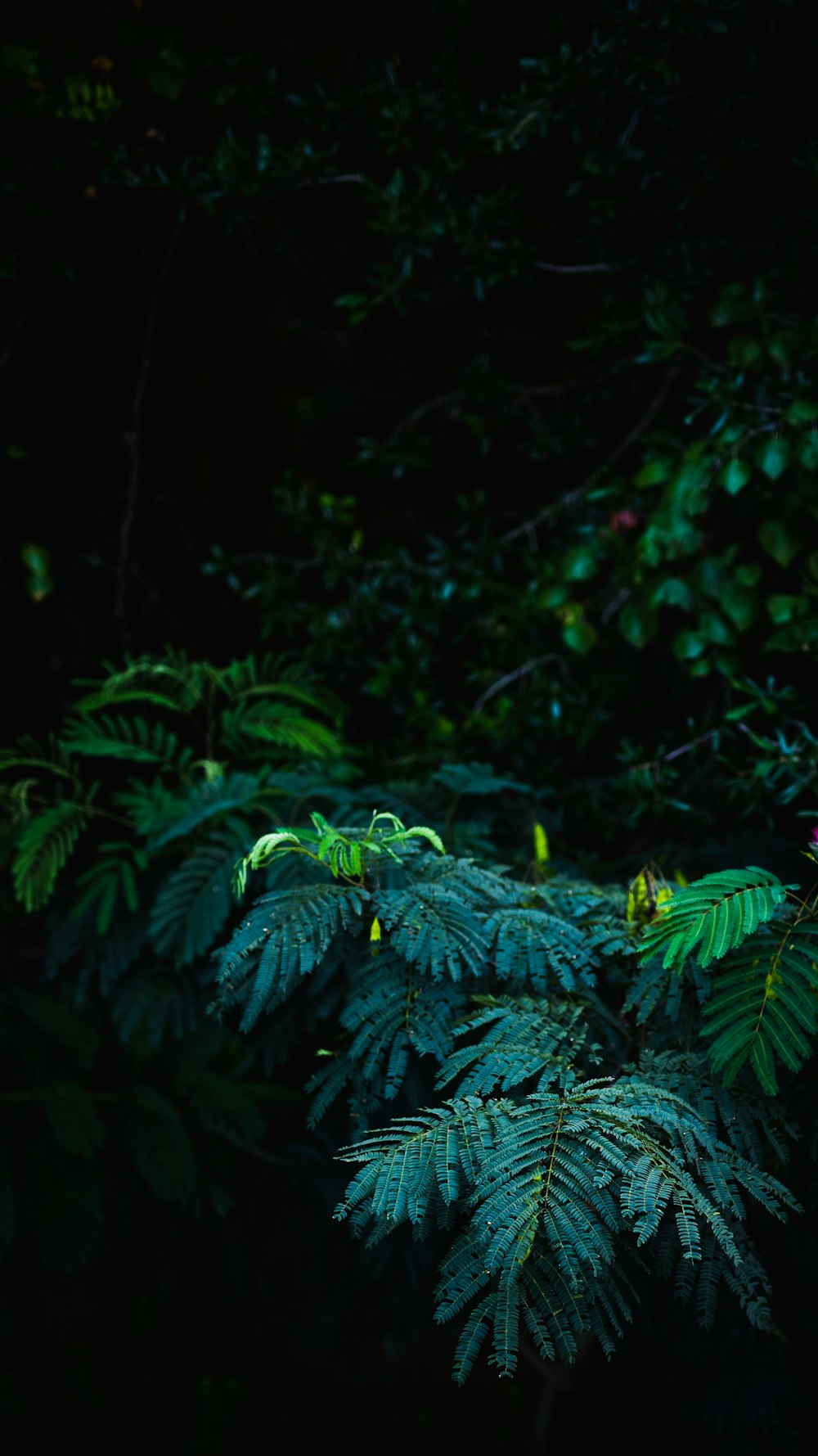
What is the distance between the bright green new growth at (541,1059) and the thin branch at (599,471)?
1.32 m

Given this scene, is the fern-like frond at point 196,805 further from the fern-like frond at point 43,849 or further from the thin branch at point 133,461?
the thin branch at point 133,461

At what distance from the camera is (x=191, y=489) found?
129 inches

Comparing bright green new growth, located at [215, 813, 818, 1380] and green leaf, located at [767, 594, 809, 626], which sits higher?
green leaf, located at [767, 594, 809, 626]

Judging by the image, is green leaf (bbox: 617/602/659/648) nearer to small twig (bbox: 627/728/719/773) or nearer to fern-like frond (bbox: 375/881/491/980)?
small twig (bbox: 627/728/719/773)

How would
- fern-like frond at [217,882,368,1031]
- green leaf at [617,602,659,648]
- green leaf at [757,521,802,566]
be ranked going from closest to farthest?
1. fern-like frond at [217,882,368,1031]
2. green leaf at [757,521,802,566]
3. green leaf at [617,602,659,648]

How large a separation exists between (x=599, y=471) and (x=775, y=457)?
24.2 inches

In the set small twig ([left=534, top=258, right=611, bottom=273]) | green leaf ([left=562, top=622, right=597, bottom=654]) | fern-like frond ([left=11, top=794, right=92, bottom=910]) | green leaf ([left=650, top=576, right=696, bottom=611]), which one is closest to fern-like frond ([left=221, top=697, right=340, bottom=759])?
fern-like frond ([left=11, top=794, right=92, bottom=910])

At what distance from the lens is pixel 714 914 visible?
4.79 feet

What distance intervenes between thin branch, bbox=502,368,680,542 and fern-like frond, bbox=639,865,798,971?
1.53 meters

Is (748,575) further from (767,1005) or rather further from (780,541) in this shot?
(767,1005)

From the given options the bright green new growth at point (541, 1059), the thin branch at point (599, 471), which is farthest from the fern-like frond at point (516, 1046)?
the thin branch at point (599, 471)

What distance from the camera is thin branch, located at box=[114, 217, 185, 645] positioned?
3059mm

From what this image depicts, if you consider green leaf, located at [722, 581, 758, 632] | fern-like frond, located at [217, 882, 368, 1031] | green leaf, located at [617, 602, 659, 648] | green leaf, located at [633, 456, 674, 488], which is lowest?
fern-like frond, located at [217, 882, 368, 1031]

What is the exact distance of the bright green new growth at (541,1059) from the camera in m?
1.22
